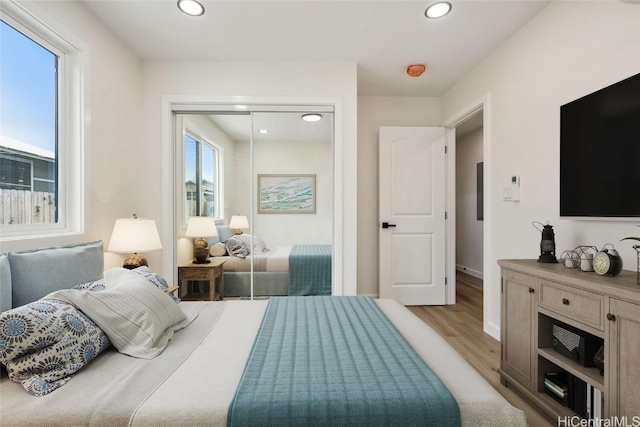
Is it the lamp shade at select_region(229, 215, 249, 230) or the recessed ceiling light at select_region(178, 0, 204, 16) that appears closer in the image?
the recessed ceiling light at select_region(178, 0, 204, 16)

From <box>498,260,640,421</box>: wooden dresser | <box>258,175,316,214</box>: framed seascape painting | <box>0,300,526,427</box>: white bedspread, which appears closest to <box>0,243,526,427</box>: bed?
<box>0,300,526,427</box>: white bedspread

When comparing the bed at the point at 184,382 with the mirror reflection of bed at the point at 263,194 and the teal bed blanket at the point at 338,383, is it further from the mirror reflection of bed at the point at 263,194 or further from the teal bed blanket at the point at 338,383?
the mirror reflection of bed at the point at 263,194

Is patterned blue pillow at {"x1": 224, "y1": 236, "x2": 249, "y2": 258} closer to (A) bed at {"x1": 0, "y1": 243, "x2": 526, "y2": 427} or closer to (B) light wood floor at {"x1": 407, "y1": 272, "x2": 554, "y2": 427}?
(A) bed at {"x1": 0, "y1": 243, "x2": 526, "y2": 427}

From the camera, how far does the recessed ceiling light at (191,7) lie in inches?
91.0

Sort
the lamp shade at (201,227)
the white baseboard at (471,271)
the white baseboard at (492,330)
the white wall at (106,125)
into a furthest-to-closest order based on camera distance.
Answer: the white baseboard at (471,271), the lamp shade at (201,227), the white baseboard at (492,330), the white wall at (106,125)

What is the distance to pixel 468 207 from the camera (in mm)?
6004

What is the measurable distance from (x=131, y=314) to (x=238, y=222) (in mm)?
2050

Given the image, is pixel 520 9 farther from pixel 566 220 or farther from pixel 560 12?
pixel 566 220

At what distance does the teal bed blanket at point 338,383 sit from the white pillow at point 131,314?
433 millimetres

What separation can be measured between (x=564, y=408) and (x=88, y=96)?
11.6 feet

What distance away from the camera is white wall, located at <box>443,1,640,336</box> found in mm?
Answer: 1842

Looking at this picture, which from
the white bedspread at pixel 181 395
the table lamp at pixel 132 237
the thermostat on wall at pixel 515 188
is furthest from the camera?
the thermostat on wall at pixel 515 188

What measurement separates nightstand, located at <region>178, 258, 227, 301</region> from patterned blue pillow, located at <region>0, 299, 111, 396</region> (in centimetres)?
201

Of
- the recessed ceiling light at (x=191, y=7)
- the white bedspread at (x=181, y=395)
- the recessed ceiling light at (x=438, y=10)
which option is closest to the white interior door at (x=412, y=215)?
the recessed ceiling light at (x=438, y=10)
